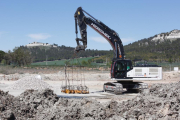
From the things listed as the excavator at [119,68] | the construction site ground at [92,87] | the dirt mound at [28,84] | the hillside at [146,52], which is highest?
the hillside at [146,52]

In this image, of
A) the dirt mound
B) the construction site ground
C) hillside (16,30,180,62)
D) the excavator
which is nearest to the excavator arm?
the excavator

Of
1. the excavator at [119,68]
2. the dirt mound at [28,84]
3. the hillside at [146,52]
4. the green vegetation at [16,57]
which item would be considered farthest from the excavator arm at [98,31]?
the green vegetation at [16,57]

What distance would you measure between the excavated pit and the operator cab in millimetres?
7511

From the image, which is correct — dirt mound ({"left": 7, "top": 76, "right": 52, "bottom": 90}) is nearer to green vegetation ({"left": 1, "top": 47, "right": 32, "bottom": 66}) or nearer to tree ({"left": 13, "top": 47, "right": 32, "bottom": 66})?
green vegetation ({"left": 1, "top": 47, "right": 32, "bottom": 66})

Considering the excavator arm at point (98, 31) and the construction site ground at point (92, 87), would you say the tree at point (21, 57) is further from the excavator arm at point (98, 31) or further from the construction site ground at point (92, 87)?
the excavator arm at point (98, 31)

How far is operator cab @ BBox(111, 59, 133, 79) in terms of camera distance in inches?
666

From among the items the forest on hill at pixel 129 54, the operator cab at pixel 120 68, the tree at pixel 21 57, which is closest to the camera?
the operator cab at pixel 120 68

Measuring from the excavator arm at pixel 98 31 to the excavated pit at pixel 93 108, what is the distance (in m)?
7.69

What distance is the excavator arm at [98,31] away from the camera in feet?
55.8

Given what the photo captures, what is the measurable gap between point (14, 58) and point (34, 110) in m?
64.3

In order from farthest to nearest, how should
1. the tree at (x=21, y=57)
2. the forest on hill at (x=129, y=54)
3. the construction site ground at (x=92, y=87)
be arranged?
the forest on hill at (x=129, y=54) < the tree at (x=21, y=57) < the construction site ground at (x=92, y=87)

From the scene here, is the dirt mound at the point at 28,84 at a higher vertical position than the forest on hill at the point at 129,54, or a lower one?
lower

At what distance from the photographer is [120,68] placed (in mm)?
17062

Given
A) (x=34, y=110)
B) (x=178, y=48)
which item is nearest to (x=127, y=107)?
(x=34, y=110)
